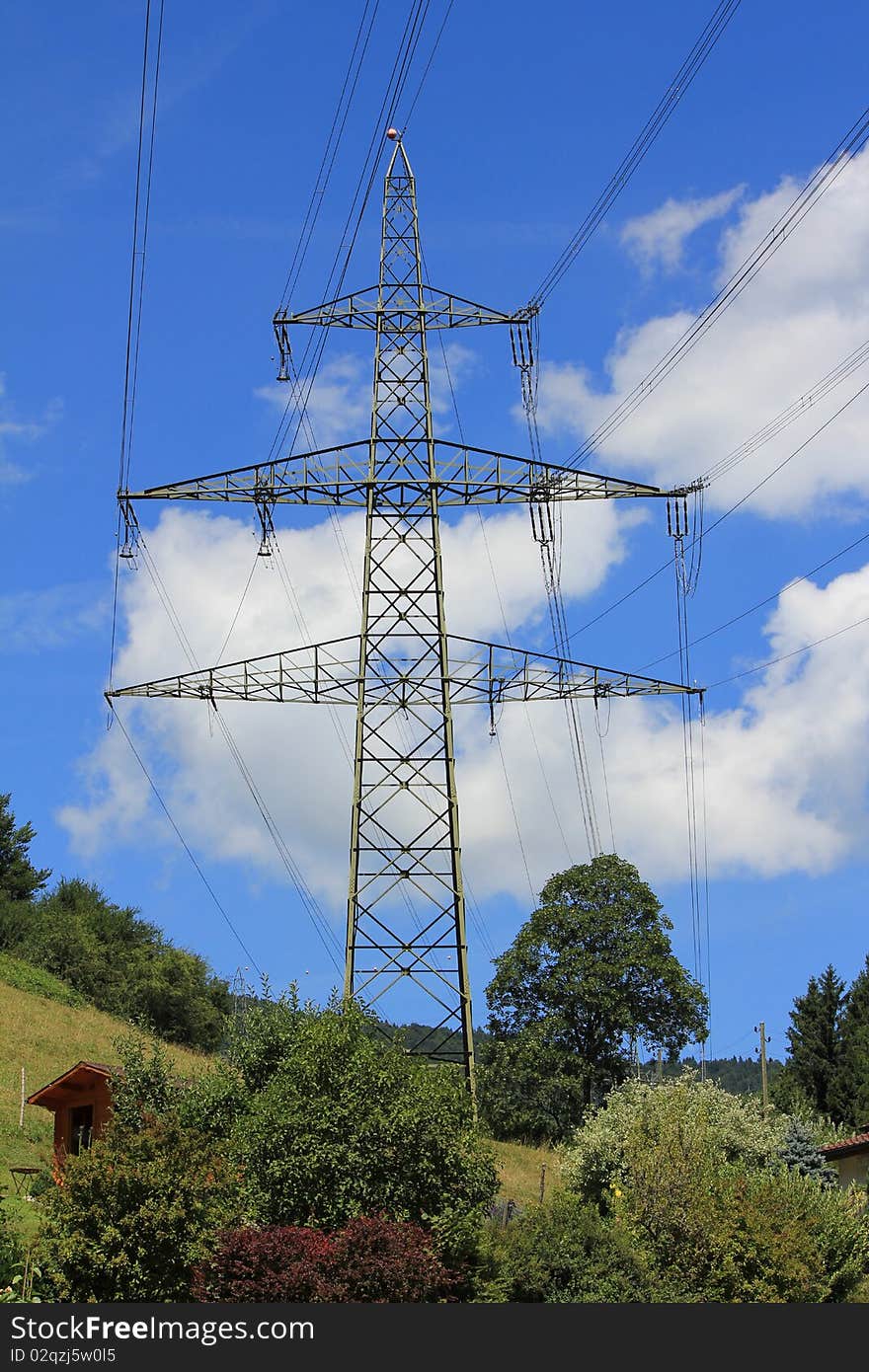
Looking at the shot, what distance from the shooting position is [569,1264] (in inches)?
1084

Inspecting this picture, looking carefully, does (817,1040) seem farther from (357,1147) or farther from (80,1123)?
(357,1147)

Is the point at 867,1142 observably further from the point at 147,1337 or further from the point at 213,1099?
the point at 147,1337

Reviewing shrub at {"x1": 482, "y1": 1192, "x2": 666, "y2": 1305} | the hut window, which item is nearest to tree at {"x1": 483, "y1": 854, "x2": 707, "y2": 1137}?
the hut window

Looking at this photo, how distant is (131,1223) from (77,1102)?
19.4 meters

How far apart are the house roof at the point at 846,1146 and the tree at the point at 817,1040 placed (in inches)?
1138

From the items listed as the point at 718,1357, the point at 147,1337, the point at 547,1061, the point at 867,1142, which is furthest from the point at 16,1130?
the point at 718,1357

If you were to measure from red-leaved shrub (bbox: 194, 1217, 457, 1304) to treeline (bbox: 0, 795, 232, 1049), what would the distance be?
208 feet

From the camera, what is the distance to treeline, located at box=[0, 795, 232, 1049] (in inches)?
3605

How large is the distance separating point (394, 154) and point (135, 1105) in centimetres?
2480

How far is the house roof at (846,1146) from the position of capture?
46.3 meters

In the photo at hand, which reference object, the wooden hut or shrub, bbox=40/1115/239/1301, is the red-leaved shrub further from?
the wooden hut

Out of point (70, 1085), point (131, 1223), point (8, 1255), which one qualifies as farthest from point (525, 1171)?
point (131, 1223)

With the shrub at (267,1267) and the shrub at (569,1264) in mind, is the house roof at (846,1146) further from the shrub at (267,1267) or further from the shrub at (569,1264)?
the shrub at (267,1267)

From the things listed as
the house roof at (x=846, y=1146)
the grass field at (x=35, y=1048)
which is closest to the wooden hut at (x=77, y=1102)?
the grass field at (x=35, y=1048)
